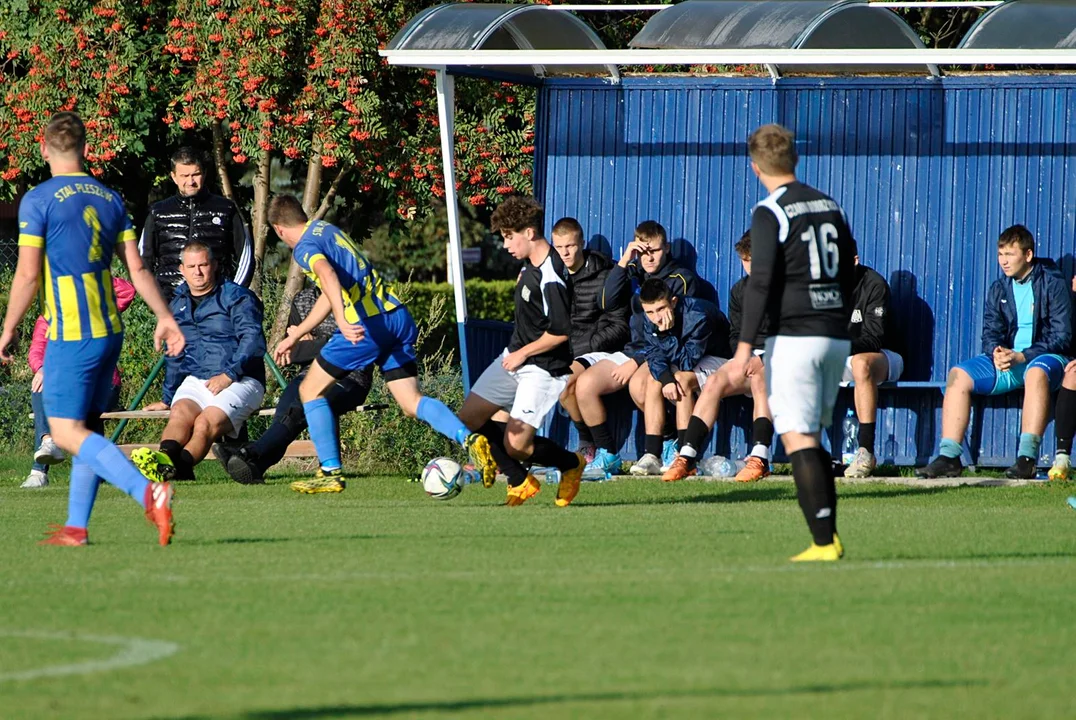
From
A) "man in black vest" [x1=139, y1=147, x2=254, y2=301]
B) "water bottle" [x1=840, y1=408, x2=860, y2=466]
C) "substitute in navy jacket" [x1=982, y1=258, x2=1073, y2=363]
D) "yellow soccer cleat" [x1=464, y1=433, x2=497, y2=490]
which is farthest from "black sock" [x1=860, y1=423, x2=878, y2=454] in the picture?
"man in black vest" [x1=139, y1=147, x2=254, y2=301]

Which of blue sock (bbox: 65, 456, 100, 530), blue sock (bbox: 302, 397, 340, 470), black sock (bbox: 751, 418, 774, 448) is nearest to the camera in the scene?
blue sock (bbox: 65, 456, 100, 530)

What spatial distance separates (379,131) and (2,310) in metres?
4.81

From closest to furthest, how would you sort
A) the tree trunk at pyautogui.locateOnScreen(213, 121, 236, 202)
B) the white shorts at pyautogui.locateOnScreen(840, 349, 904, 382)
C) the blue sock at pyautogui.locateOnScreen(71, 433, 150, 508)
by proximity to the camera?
the blue sock at pyautogui.locateOnScreen(71, 433, 150, 508) → the white shorts at pyautogui.locateOnScreen(840, 349, 904, 382) → the tree trunk at pyautogui.locateOnScreen(213, 121, 236, 202)

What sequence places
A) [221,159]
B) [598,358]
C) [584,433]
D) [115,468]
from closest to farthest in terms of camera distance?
[115,468], [598,358], [584,433], [221,159]

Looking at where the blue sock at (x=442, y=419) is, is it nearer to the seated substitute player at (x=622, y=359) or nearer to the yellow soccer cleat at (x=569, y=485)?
the yellow soccer cleat at (x=569, y=485)

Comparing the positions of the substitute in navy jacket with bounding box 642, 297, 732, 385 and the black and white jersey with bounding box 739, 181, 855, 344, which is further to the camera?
the substitute in navy jacket with bounding box 642, 297, 732, 385

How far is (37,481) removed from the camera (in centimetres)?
1314

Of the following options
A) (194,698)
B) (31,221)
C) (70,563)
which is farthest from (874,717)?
(31,221)

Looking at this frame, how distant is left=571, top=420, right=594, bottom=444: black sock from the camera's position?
1381 centimetres

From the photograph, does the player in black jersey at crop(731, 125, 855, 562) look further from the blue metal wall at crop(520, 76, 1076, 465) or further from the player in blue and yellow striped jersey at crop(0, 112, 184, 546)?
the blue metal wall at crop(520, 76, 1076, 465)

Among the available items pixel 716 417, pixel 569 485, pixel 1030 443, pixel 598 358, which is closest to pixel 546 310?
pixel 569 485

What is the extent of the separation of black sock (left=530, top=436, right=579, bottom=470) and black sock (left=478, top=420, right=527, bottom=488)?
0.12m

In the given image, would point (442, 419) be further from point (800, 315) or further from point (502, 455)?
point (800, 315)

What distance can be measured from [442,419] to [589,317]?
337cm
